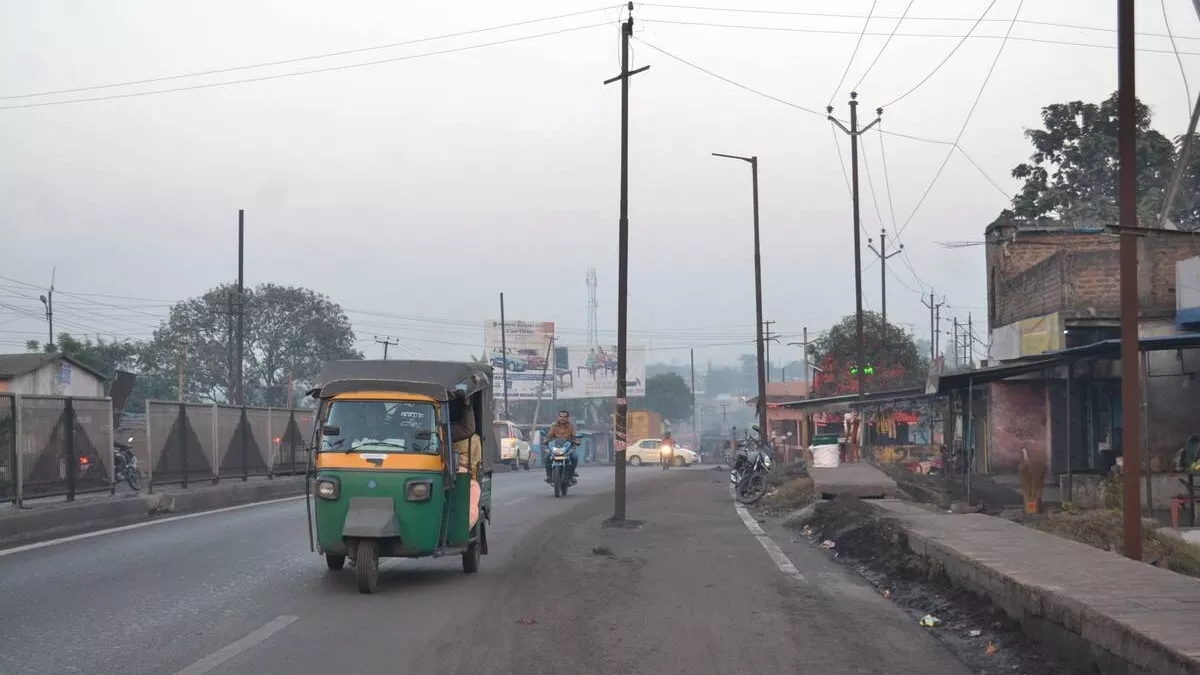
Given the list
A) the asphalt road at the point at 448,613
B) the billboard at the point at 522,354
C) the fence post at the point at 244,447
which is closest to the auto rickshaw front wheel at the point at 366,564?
the asphalt road at the point at 448,613

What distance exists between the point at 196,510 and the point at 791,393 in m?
79.6

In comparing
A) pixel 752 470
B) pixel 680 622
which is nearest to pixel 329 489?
pixel 680 622

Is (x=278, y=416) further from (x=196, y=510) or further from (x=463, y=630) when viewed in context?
(x=463, y=630)

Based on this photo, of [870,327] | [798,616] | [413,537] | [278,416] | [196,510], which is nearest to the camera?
[798,616]

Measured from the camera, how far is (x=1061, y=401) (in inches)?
1184

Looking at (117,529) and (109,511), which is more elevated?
(109,511)

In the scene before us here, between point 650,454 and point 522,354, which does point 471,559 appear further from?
point 522,354

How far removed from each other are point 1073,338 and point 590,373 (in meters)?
71.1

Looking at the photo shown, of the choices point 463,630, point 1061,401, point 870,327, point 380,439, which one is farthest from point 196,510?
point 870,327

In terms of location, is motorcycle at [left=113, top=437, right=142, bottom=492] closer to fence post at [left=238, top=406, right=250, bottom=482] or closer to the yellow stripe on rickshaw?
fence post at [left=238, top=406, right=250, bottom=482]

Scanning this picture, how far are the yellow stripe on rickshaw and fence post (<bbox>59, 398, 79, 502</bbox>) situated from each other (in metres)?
9.43

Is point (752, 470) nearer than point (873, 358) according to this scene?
Yes

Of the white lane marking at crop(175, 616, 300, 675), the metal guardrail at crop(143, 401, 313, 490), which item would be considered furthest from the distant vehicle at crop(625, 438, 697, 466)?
the white lane marking at crop(175, 616, 300, 675)

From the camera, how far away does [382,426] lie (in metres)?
11.1
